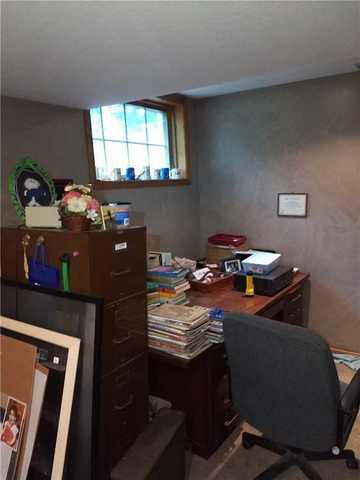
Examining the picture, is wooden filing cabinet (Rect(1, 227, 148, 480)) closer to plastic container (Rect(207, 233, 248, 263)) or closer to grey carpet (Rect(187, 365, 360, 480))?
grey carpet (Rect(187, 365, 360, 480))

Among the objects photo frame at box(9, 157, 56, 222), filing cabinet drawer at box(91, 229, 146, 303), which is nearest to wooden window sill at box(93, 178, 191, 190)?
photo frame at box(9, 157, 56, 222)

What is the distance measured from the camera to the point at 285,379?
1.39 metres

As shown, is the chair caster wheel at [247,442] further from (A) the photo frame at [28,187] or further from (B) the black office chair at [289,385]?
(A) the photo frame at [28,187]

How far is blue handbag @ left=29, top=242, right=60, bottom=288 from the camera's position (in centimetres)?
135

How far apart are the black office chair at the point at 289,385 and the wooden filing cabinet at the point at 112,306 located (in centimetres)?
42

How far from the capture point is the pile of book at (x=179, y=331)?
1.65m

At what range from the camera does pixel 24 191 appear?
5.21 ft

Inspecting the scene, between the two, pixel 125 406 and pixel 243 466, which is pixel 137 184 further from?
pixel 243 466

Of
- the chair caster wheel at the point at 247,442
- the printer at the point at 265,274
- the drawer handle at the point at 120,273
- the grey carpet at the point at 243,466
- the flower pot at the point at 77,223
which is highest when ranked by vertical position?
the flower pot at the point at 77,223

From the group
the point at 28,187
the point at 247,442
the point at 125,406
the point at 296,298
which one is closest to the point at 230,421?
the point at 247,442

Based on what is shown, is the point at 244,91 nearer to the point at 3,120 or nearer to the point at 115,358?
the point at 3,120

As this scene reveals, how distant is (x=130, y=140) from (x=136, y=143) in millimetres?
75

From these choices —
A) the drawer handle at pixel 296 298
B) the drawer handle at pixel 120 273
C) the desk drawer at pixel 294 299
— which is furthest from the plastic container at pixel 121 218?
the drawer handle at pixel 296 298

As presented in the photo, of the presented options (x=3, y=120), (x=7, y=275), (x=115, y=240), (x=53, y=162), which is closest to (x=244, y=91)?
(x=53, y=162)
